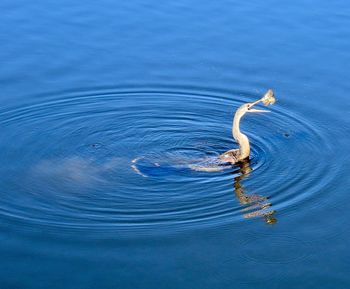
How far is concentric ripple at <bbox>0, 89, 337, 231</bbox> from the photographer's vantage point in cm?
1062

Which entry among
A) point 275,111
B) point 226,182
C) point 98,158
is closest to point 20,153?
point 98,158

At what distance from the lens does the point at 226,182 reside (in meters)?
11.5

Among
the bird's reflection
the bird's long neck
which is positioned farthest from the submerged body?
the bird's reflection

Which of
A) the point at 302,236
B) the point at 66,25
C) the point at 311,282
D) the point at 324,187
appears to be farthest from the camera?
the point at 66,25

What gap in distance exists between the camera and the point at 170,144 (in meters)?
12.6

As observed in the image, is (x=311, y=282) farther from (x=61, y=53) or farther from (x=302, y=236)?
(x=61, y=53)

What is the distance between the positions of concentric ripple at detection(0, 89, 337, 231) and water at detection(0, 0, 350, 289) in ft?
0.10

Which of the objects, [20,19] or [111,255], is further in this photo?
[20,19]

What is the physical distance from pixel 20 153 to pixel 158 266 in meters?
3.77

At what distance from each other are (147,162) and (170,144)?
81cm

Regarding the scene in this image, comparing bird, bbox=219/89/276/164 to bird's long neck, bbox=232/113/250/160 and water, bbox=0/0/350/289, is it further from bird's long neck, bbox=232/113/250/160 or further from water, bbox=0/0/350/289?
water, bbox=0/0/350/289

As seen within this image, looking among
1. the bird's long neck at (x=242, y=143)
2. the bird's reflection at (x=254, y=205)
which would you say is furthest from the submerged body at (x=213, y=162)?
the bird's reflection at (x=254, y=205)

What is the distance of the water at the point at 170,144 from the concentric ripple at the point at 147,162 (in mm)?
31

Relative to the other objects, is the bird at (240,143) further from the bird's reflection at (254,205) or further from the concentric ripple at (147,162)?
the bird's reflection at (254,205)
